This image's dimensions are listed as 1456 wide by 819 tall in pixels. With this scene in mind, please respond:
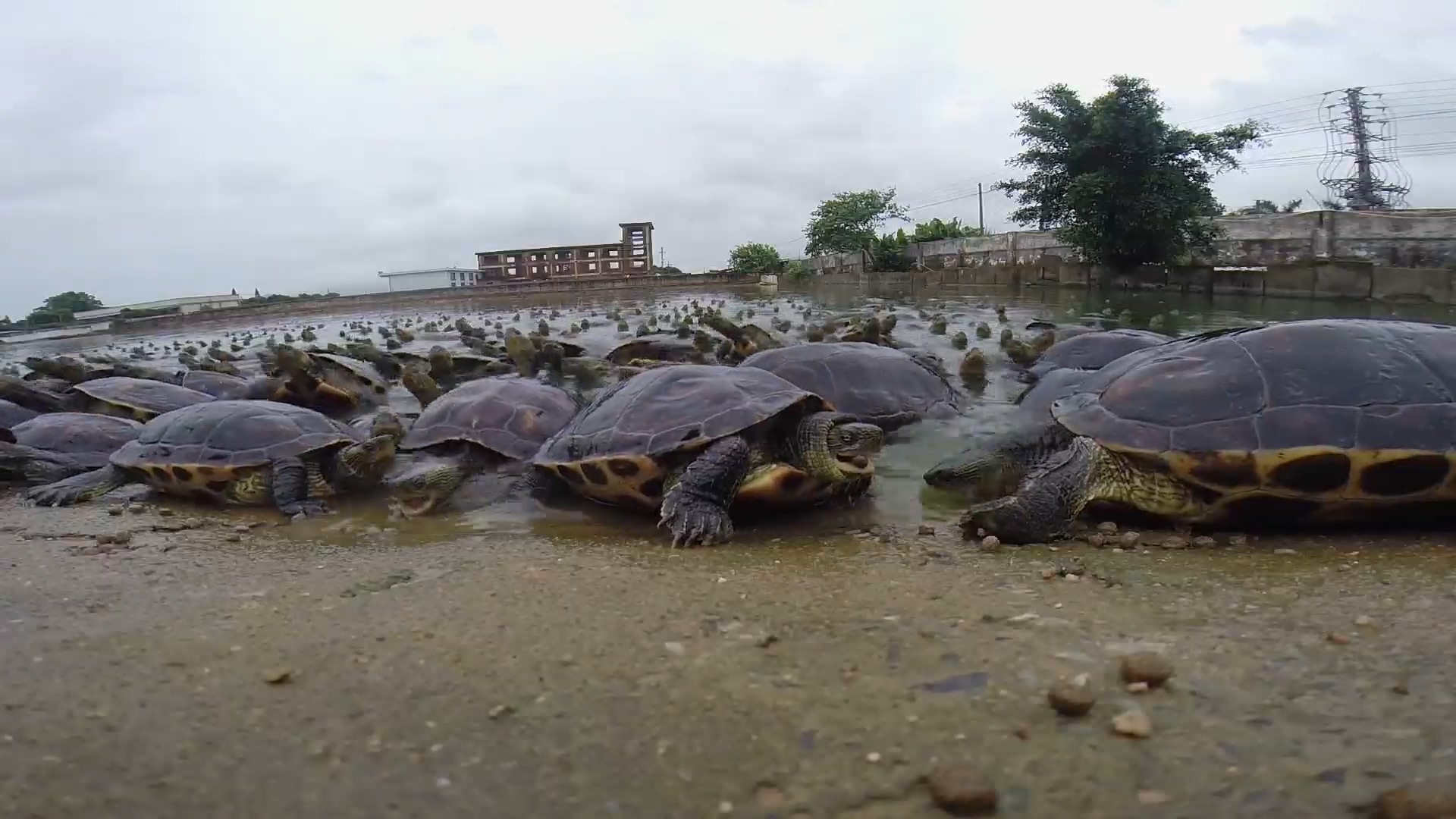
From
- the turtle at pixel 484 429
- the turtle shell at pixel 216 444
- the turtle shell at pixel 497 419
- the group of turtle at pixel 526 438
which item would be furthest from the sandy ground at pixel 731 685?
the turtle shell at pixel 497 419

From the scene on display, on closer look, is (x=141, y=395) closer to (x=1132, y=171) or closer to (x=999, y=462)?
(x=999, y=462)

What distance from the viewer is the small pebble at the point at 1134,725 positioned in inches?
74.6

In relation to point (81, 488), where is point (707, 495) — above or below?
above

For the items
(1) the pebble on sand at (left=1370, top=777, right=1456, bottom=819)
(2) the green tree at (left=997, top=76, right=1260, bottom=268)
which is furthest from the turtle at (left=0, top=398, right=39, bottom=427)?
(2) the green tree at (left=997, top=76, right=1260, bottom=268)

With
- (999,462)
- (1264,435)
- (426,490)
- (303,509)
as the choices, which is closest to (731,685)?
(1264,435)

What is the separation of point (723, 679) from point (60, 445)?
8.07m

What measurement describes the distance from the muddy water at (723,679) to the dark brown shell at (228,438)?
1.81m

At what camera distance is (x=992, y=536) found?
13.4ft

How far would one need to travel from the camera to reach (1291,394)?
393 cm

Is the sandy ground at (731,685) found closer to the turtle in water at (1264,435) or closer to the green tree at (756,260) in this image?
the turtle in water at (1264,435)

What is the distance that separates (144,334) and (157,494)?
37378 millimetres

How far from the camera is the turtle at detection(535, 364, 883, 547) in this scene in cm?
458

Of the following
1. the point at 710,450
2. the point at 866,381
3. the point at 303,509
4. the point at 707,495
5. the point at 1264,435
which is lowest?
the point at 303,509

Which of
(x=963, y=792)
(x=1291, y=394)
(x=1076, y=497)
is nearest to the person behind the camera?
(x=963, y=792)
